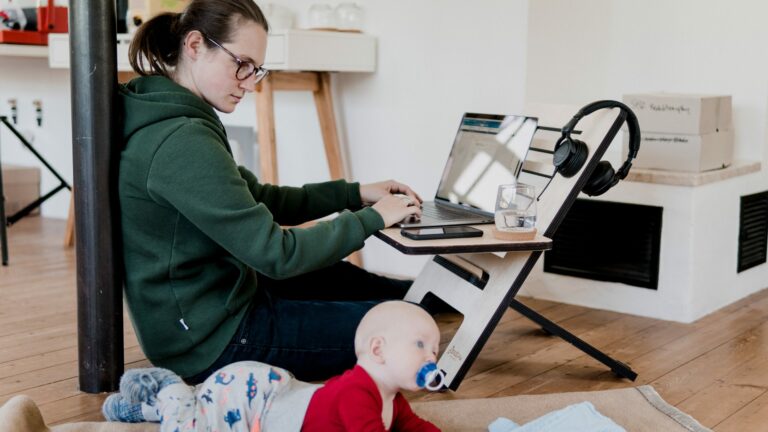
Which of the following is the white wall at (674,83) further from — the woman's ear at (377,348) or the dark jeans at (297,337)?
the woman's ear at (377,348)

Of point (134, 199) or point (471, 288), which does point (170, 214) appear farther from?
point (471, 288)

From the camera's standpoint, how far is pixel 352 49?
3.74 m

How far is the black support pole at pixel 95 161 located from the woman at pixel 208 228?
4 cm

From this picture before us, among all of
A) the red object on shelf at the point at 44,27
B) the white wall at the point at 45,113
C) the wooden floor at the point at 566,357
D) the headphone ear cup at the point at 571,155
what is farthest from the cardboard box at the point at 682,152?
the white wall at the point at 45,113

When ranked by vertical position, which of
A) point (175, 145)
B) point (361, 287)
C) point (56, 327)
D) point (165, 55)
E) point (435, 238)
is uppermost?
point (165, 55)

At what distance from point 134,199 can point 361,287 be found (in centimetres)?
81

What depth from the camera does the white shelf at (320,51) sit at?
137 inches

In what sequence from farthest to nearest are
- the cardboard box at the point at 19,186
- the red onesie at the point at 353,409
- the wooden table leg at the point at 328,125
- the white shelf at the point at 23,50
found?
1. the cardboard box at the point at 19,186
2. the white shelf at the point at 23,50
3. the wooden table leg at the point at 328,125
4. the red onesie at the point at 353,409

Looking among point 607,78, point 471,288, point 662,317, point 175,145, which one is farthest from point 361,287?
point 607,78

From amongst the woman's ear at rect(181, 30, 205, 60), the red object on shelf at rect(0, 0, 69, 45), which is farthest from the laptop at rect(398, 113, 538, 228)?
the red object on shelf at rect(0, 0, 69, 45)

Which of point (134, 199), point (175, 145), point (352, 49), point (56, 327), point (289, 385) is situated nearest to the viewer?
point (289, 385)

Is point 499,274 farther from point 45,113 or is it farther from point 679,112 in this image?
point 45,113

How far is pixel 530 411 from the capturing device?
224 cm

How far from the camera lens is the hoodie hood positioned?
2.11 m
